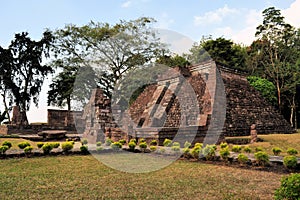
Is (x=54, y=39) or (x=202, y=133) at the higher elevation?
(x=54, y=39)

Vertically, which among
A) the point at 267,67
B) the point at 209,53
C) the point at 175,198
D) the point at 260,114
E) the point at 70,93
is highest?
the point at 209,53

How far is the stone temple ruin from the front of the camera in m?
11.7

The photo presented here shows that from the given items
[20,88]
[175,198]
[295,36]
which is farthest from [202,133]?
[295,36]

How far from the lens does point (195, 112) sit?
1691 cm

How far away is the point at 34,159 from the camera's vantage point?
792 cm

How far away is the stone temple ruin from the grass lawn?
465 cm

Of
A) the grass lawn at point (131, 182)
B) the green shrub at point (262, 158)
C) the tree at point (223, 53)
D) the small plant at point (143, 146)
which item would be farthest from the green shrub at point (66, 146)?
the tree at point (223, 53)

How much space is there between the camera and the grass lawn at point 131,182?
4240 millimetres

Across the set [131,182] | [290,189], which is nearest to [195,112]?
[131,182]

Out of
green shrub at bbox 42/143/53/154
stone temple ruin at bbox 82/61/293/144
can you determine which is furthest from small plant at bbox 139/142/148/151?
green shrub at bbox 42/143/53/154

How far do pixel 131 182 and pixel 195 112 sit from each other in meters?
12.2

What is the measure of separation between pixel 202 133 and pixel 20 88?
63.0ft

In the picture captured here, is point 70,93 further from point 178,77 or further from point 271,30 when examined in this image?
point 271,30

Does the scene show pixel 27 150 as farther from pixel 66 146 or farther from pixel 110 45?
pixel 110 45
